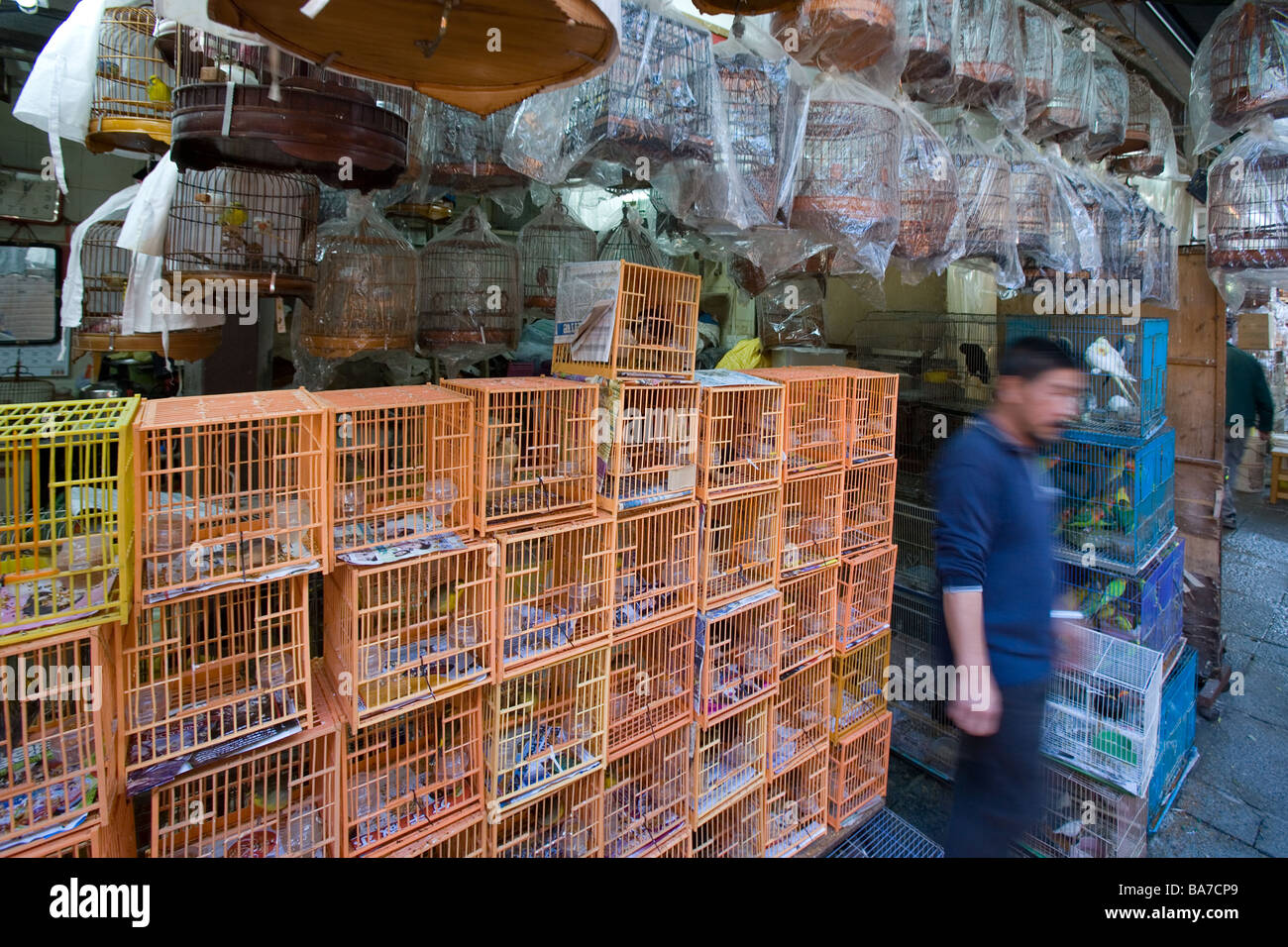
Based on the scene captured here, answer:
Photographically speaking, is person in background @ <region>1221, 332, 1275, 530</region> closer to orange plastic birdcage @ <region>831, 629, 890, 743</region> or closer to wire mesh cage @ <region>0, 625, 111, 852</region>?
orange plastic birdcage @ <region>831, 629, 890, 743</region>

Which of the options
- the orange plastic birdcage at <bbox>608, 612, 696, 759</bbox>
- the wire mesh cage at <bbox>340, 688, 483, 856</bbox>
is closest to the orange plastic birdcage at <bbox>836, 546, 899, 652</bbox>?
the orange plastic birdcage at <bbox>608, 612, 696, 759</bbox>

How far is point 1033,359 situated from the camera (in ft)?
5.98

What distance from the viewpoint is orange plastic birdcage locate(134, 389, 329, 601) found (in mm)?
1487

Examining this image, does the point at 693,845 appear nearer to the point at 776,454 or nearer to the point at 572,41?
the point at 776,454

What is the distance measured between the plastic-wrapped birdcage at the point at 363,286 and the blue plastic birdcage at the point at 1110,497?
314cm

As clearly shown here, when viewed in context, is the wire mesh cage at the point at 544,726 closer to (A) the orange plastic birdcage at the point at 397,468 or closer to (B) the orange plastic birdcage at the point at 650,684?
(B) the orange plastic birdcage at the point at 650,684

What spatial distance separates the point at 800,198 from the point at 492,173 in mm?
1102

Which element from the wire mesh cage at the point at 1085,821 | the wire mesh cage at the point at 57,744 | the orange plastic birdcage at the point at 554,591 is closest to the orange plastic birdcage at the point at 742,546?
the orange plastic birdcage at the point at 554,591

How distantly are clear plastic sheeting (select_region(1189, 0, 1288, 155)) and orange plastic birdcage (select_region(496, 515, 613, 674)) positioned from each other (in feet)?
12.3

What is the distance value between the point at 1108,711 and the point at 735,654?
5.53 ft

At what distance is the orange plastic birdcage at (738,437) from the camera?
94.8 inches

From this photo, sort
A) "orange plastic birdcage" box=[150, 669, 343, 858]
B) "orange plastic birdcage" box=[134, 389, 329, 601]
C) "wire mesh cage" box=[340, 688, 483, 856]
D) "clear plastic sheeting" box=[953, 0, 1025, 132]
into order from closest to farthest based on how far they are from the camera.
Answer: "orange plastic birdcage" box=[134, 389, 329, 601], "orange plastic birdcage" box=[150, 669, 343, 858], "wire mesh cage" box=[340, 688, 483, 856], "clear plastic sheeting" box=[953, 0, 1025, 132]
